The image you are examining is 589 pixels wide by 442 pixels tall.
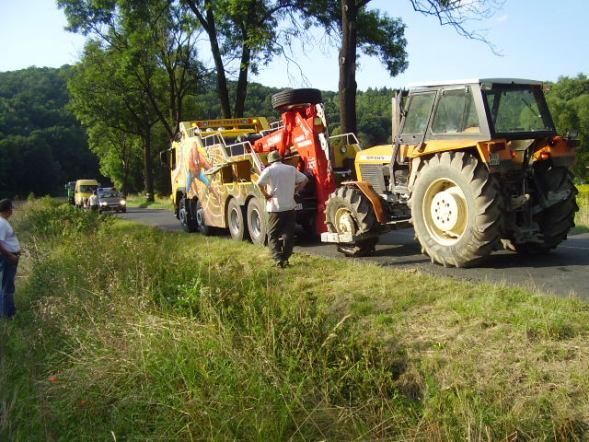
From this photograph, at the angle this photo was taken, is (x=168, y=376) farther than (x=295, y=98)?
No

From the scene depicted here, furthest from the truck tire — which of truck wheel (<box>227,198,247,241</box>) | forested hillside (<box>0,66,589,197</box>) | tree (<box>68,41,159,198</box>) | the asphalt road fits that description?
forested hillside (<box>0,66,589,197</box>)

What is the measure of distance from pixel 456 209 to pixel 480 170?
690 mm

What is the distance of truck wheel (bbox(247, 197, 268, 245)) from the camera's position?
11.0m

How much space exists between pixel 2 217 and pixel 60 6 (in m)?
23.7

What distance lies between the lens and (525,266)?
7.50 m

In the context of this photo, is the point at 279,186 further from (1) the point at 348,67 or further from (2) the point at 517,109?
(1) the point at 348,67

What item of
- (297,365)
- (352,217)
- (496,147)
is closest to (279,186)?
(352,217)

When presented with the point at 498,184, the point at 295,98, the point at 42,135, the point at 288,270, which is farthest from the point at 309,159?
the point at 42,135

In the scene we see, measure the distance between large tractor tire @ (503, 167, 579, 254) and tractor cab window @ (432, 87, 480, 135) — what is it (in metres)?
1.24

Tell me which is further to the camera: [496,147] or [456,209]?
[456,209]

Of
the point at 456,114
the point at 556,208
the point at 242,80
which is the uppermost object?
the point at 242,80

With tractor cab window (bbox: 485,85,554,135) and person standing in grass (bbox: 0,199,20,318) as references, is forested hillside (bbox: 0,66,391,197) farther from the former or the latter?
tractor cab window (bbox: 485,85,554,135)

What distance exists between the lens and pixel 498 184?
7270mm

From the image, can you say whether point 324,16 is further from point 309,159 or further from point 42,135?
point 42,135
